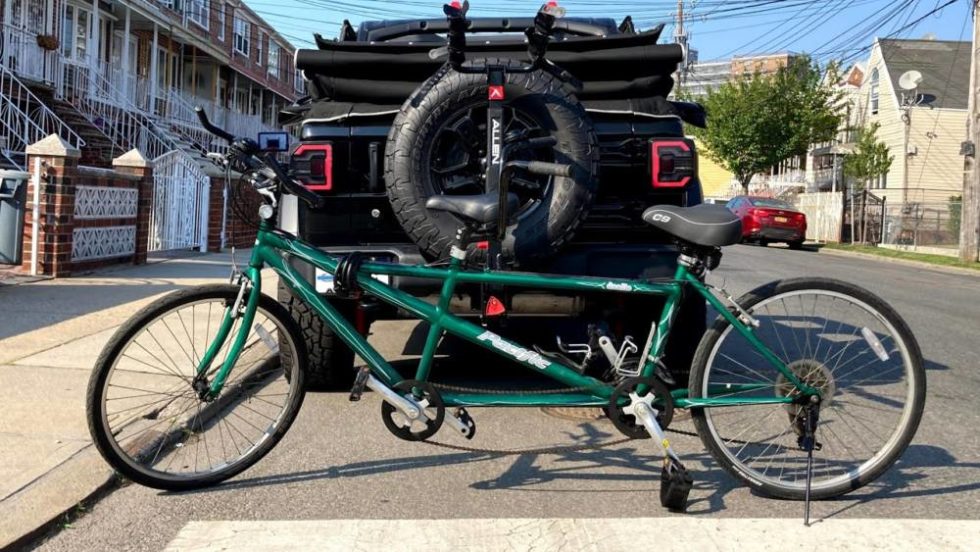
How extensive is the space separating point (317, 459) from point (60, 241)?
22.7ft

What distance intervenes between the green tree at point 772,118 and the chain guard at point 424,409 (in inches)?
1695

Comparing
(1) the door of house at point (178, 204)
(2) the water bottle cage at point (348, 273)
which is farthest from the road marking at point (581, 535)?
(1) the door of house at point (178, 204)

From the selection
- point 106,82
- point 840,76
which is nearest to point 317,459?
point 106,82

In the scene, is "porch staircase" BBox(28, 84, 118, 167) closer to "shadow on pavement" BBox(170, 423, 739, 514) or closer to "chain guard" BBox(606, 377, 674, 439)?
"shadow on pavement" BBox(170, 423, 739, 514)

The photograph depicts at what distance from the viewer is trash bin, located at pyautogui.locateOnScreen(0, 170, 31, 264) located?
9.80m

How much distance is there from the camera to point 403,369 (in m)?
5.37

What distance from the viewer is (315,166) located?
5.11 m

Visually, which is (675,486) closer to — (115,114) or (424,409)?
(424,409)

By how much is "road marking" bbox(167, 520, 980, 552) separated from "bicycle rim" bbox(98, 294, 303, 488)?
0.52 metres

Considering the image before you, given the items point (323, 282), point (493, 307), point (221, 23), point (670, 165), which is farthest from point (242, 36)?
point (493, 307)

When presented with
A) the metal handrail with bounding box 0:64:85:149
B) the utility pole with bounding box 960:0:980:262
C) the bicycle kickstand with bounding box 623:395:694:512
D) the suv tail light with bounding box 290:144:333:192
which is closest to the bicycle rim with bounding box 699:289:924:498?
the bicycle kickstand with bounding box 623:395:694:512

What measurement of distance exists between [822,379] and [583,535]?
126 cm

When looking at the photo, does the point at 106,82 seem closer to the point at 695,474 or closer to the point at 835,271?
the point at 835,271

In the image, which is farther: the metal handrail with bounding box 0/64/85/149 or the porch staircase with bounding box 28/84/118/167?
the porch staircase with bounding box 28/84/118/167
